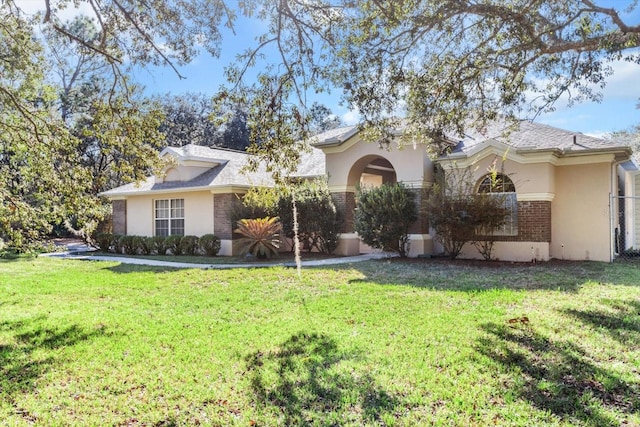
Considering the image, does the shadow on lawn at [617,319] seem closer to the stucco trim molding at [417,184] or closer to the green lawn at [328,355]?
the green lawn at [328,355]

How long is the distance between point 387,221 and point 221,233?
7538mm

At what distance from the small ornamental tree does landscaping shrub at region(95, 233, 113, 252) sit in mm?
13484

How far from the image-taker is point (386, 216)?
15.4 meters

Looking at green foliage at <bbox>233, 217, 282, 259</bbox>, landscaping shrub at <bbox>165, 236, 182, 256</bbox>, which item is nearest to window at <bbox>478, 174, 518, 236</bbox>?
green foliage at <bbox>233, 217, 282, 259</bbox>

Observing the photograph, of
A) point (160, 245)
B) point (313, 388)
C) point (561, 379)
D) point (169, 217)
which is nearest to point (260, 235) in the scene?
point (160, 245)

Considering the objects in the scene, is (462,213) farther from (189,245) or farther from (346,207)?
(189,245)

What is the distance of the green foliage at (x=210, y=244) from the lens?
61.7ft

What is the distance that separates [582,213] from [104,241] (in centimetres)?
2101

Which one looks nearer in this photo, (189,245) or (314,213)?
(314,213)

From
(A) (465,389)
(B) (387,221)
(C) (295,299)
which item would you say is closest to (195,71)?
(C) (295,299)

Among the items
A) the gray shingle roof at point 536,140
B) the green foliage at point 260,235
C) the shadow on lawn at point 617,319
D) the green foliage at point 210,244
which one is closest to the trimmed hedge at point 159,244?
the green foliage at point 210,244

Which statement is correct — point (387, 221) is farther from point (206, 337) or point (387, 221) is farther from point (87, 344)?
point (87, 344)

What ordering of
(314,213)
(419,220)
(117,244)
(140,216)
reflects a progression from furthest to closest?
(140,216) → (117,244) → (314,213) → (419,220)

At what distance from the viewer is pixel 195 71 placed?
8.98 m
